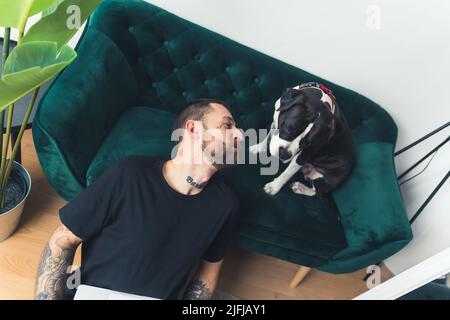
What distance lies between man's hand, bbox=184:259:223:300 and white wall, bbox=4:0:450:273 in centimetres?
112

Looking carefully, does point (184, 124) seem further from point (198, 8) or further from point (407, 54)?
point (407, 54)

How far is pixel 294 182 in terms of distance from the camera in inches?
68.1

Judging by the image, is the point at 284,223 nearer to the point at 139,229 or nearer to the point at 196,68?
the point at 139,229

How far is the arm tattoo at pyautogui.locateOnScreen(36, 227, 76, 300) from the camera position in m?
1.15

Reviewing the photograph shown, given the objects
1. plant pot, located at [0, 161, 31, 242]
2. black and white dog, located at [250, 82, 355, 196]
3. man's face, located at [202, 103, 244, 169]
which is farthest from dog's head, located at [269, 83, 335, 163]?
plant pot, located at [0, 161, 31, 242]

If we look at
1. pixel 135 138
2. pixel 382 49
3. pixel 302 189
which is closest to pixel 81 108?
pixel 135 138

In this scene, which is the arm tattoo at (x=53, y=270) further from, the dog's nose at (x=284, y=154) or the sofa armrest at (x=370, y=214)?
the sofa armrest at (x=370, y=214)

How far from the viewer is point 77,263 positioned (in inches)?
63.2

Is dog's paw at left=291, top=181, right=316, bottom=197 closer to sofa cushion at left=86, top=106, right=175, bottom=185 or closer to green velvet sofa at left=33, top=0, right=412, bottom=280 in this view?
green velvet sofa at left=33, top=0, right=412, bottom=280

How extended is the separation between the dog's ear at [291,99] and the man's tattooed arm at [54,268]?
87 centimetres

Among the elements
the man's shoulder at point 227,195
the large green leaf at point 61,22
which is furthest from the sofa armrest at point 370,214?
the large green leaf at point 61,22

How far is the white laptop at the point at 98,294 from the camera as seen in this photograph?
3.46ft
